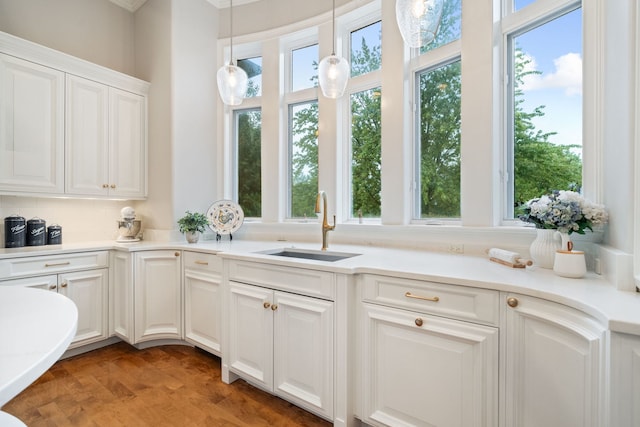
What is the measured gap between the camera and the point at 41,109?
242 cm

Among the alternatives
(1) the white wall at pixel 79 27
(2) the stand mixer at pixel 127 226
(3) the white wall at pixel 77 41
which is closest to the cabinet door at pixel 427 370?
(2) the stand mixer at pixel 127 226

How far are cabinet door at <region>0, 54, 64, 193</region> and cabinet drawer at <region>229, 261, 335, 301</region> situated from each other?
1.73 meters

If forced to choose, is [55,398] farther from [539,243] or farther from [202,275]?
[539,243]

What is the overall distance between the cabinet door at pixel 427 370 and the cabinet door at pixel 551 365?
71mm

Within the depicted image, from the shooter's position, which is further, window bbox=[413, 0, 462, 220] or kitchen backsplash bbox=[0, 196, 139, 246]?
kitchen backsplash bbox=[0, 196, 139, 246]

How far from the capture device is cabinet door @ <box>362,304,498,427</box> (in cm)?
127

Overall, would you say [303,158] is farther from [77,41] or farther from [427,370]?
[77,41]

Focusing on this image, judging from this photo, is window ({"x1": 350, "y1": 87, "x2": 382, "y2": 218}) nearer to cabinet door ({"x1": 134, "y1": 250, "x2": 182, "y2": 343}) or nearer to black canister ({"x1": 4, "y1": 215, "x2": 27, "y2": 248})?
cabinet door ({"x1": 134, "y1": 250, "x2": 182, "y2": 343})

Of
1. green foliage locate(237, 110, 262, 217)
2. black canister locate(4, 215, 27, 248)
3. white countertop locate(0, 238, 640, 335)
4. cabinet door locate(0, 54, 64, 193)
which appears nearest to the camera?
white countertop locate(0, 238, 640, 335)

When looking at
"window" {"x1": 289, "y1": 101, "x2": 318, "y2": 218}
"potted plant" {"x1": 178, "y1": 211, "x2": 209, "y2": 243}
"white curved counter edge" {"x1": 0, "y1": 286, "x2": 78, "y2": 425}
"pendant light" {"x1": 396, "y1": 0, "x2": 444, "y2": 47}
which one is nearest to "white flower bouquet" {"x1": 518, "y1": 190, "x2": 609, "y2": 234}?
"pendant light" {"x1": 396, "y1": 0, "x2": 444, "y2": 47}

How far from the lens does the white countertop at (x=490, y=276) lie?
925mm

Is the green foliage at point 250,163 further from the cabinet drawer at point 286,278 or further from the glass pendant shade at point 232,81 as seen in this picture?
the cabinet drawer at point 286,278

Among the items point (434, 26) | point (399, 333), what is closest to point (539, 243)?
point (399, 333)

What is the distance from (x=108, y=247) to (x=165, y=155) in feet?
3.10
